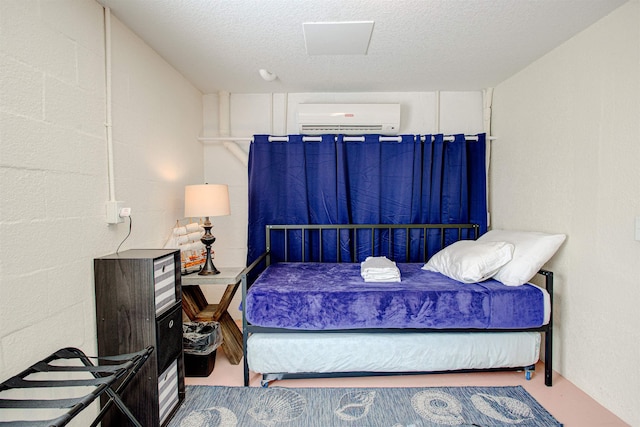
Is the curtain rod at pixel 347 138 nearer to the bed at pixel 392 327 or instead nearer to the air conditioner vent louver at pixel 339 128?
the air conditioner vent louver at pixel 339 128

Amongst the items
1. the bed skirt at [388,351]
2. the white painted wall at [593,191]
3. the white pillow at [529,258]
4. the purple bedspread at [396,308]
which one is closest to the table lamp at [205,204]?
the purple bedspread at [396,308]

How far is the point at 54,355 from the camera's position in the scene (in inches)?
47.1

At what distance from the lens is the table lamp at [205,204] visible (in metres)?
2.09

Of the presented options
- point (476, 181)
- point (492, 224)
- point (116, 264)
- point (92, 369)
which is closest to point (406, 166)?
point (476, 181)

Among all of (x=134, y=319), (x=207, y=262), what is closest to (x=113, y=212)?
(x=134, y=319)

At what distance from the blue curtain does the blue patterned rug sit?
1093 millimetres

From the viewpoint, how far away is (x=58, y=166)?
127 cm

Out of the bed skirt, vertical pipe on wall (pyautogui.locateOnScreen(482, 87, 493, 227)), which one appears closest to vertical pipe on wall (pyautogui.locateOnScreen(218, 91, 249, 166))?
the bed skirt

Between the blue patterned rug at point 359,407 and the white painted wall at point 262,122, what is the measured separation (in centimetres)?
114

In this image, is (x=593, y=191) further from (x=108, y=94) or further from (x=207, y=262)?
(x=108, y=94)

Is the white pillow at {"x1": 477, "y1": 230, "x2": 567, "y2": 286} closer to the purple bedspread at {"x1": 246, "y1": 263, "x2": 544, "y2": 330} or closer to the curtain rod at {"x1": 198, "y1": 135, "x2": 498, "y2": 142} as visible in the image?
the purple bedspread at {"x1": 246, "y1": 263, "x2": 544, "y2": 330}

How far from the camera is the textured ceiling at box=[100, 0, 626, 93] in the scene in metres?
1.53

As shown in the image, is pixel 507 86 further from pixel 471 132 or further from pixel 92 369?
pixel 92 369

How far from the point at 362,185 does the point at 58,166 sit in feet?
6.54
